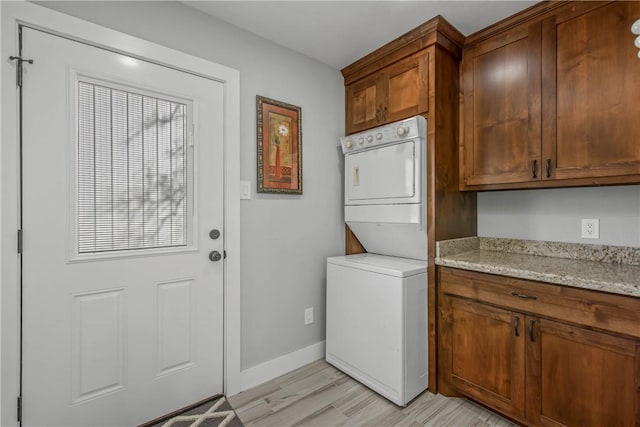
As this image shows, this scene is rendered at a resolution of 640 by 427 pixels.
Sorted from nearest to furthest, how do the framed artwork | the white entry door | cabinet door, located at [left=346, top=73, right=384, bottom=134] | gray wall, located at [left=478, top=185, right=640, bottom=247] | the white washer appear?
1. the white entry door
2. gray wall, located at [left=478, top=185, right=640, bottom=247]
3. the white washer
4. the framed artwork
5. cabinet door, located at [left=346, top=73, right=384, bottom=134]

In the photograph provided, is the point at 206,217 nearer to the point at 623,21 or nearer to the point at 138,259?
the point at 138,259

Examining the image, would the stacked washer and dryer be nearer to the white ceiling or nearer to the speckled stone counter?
the speckled stone counter

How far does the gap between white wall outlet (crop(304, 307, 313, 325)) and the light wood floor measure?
40 centimetres

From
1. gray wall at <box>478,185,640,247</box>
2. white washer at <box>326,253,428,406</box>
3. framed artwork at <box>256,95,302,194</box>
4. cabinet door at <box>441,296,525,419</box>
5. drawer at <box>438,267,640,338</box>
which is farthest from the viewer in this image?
framed artwork at <box>256,95,302,194</box>

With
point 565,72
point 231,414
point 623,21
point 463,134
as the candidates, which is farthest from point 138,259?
point 623,21

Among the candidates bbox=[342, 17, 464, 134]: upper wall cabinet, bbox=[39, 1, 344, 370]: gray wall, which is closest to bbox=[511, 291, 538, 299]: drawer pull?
bbox=[342, 17, 464, 134]: upper wall cabinet

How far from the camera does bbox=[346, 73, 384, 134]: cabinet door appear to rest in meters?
2.28

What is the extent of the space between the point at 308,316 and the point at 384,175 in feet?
3.99

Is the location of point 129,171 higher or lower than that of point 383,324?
higher

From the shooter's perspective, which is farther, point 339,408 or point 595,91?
point 339,408

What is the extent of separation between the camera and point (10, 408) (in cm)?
133

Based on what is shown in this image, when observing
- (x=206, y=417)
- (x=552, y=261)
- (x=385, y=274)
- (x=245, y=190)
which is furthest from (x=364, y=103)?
(x=206, y=417)

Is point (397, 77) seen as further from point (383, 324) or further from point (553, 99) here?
point (383, 324)

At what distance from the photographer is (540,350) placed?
5.00 feet
